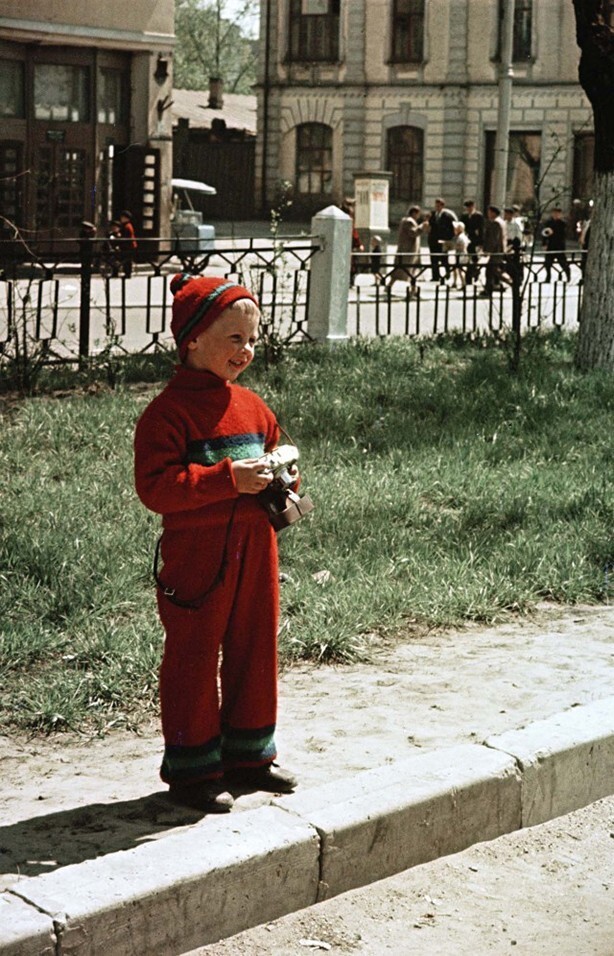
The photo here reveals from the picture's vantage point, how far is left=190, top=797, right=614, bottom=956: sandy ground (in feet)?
12.4

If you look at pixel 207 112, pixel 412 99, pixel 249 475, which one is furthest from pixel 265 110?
pixel 249 475

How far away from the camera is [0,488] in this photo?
26.2ft

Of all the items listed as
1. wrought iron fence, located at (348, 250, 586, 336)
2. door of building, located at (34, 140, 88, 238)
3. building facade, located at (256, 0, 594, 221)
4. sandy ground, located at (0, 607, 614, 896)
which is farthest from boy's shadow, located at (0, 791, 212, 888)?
building facade, located at (256, 0, 594, 221)

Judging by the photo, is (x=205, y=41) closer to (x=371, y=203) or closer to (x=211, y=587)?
(x=371, y=203)

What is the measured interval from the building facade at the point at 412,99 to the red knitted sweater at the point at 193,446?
41218mm

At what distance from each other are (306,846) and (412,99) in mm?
44724

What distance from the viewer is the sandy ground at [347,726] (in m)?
4.08

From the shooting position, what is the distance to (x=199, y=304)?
160 inches

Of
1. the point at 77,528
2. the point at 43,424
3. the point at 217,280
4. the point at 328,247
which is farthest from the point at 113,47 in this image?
the point at 217,280

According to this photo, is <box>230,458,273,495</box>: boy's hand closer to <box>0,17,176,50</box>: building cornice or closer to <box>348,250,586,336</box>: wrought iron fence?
<box>348,250,586,336</box>: wrought iron fence

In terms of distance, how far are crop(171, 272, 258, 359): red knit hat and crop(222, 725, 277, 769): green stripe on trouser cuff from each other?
1.03m

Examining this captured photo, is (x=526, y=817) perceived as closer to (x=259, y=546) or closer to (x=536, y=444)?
(x=259, y=546)

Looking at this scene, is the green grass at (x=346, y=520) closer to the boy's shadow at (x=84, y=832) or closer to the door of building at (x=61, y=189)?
the boy's shadow at (x=84, y=832)

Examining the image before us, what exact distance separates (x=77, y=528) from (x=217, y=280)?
3.13 m
